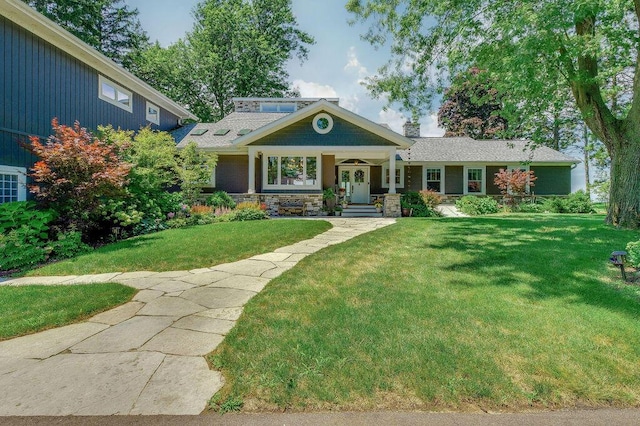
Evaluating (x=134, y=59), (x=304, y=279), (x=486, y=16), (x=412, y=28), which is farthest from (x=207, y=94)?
(x=304, y=279)

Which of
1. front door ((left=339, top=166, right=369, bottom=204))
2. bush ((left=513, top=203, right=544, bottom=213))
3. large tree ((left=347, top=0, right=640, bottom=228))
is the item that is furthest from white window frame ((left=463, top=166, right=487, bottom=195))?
large tree ((left=347, top=0, right=640, bottom=228))

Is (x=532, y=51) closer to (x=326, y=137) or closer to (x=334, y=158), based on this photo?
(x=326, y=137)

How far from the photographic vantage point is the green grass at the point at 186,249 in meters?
5.81

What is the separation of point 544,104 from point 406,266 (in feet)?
24.5

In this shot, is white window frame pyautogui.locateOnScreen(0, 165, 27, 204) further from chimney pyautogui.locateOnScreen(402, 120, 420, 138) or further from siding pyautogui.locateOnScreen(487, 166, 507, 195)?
siding pyautogui.locateOnScreen(487, 166, 507, 195)

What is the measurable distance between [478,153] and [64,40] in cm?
1983

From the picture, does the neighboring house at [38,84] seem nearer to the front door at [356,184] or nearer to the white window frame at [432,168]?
the front door at [356,184]

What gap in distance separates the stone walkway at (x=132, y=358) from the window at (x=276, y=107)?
17.5 metres

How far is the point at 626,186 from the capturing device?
8.26 m

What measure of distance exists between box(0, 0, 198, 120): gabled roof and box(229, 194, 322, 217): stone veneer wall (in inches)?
251

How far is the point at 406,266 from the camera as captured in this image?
5.32m

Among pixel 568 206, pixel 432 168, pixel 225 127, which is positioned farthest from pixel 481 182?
pixel 225 127

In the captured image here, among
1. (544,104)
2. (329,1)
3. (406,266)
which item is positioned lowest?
(406,266)

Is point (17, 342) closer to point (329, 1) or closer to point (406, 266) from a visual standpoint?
point (406, 266)
